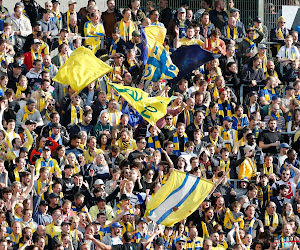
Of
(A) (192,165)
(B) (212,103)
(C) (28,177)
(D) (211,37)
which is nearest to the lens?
(C) (28,177)

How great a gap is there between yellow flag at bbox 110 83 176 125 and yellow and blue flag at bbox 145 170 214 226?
265 centimetres

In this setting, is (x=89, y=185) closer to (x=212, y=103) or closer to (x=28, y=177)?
(x=28, y=177)

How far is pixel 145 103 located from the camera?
2595 centimetres

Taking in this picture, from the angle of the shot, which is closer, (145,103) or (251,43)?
(145,103)

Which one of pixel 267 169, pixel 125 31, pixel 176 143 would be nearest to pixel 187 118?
pixel 176 143

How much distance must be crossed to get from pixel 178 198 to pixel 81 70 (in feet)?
14.9

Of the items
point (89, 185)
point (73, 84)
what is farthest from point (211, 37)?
point (89, 185)

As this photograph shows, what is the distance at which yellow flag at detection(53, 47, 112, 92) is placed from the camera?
86.7ft

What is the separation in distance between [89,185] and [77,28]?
5541mm

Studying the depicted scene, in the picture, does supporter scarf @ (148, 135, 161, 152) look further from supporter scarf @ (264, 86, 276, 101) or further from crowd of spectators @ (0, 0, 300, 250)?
supporter scarf @ (264, 86, 276, 101)

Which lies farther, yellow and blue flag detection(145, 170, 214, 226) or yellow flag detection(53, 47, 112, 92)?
yellow flag detection(53, 47, 112, 92)

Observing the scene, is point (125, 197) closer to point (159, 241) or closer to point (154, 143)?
point (159, 241)

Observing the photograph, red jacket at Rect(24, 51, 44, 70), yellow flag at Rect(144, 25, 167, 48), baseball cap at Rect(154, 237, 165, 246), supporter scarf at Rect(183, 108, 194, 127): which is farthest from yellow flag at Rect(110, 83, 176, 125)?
baseball cap at Rect(154, 237, 165, 246)

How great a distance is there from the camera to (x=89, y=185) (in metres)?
24.8
